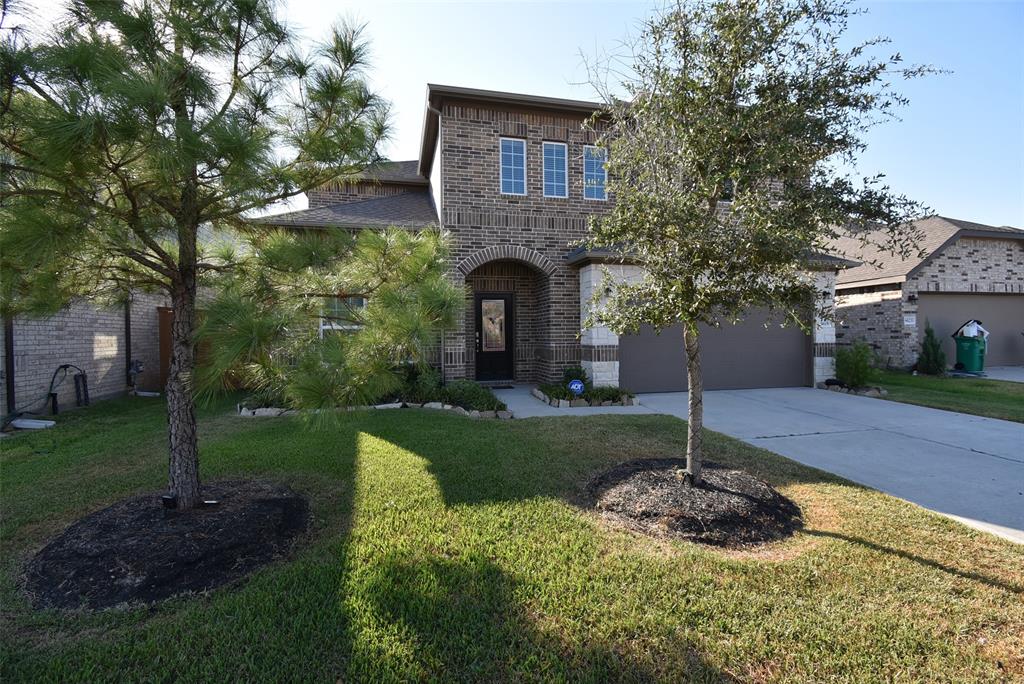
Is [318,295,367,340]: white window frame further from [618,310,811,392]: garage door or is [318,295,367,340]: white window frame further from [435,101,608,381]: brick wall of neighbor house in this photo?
[618,310,811,392]: garage door

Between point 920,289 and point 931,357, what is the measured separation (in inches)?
80.5

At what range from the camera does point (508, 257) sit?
963 cm

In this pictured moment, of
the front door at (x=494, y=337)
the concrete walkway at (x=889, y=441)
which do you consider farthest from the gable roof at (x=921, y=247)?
the front door at (x=494, y=337)

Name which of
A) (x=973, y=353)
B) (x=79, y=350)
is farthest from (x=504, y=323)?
(x=973, y=353)

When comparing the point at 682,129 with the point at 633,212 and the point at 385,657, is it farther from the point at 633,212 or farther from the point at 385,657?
the point at 385,657

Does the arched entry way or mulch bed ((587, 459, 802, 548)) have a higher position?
the arched entry way

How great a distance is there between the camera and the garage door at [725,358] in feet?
31.8

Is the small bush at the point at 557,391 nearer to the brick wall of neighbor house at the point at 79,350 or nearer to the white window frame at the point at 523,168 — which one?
the white window frame at the point at 523,168

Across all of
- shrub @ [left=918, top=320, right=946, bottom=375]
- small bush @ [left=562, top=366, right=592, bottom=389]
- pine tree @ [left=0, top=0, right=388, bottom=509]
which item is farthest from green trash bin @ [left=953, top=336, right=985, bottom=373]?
pine tree @ [left=0, top=0, right=388, bottom=509]

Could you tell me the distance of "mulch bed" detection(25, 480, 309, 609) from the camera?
2680 millimetres

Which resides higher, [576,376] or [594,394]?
[576,376]

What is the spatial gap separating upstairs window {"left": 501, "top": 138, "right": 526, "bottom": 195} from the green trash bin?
12.9m

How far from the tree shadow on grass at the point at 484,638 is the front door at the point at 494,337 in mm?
7977

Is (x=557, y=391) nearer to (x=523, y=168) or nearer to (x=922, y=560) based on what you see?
(x=523, y=168)
